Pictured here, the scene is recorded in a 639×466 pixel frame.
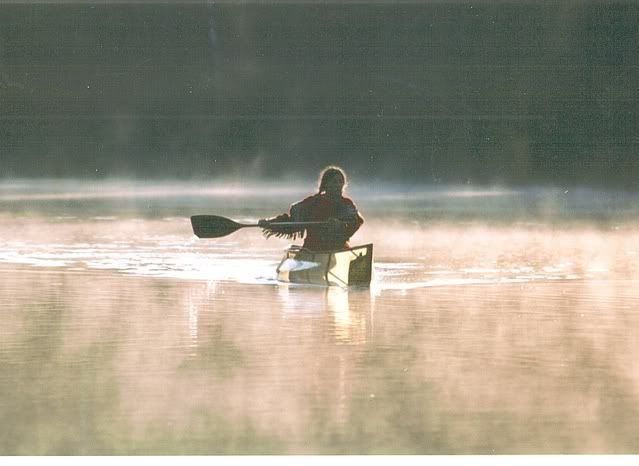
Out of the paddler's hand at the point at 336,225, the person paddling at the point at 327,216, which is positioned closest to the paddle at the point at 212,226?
the person paddling at the point at 327,216

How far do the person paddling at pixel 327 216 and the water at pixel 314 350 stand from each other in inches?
19.8

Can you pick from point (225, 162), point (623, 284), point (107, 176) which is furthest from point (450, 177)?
point (623, 284)

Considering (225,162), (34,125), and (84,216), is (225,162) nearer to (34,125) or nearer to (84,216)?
(34,125)

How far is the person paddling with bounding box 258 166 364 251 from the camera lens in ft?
46.1

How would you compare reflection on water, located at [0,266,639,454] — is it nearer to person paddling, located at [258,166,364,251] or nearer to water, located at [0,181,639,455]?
water, located at [0,181,639,455]

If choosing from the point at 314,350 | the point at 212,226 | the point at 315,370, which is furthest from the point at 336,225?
the point at 315,370

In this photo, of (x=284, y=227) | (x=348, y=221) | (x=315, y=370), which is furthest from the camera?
(x=284, y=227)

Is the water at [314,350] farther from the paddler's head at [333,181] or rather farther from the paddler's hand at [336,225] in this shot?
the paddler's head at [333,181]

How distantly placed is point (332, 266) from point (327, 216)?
0.49 meters

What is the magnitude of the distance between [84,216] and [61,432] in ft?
58.7

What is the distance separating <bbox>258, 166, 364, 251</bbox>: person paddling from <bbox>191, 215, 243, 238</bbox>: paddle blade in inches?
34.3

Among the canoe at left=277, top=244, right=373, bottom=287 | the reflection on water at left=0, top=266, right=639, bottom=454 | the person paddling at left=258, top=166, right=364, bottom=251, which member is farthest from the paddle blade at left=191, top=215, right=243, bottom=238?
the reflection on water at left=0, top=266, right=639, bottom=454

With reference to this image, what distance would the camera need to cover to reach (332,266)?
13875 millimetres

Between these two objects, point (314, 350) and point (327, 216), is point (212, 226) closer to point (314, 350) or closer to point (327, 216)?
point (327, 216)
